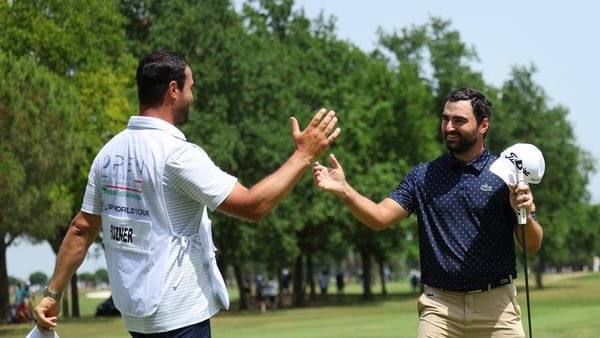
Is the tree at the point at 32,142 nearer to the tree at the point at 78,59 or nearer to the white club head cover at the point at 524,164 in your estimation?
the tree at the point at 78,59

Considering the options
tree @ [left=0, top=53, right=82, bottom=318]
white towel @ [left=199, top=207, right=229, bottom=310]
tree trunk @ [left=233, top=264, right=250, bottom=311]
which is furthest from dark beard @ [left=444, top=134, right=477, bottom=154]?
tree trunk @ [left=233, top=264, right=250, bottom=311]

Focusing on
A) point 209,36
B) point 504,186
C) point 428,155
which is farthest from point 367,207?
point 428,155

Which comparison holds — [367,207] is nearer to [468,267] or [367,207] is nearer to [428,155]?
[468,267]

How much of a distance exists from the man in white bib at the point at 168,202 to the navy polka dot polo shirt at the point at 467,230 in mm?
2220

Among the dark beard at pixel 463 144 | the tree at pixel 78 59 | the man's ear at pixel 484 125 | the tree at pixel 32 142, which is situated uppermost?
the tree at pixel 78 59

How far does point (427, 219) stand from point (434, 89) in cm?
6679

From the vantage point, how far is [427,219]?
7.94 m

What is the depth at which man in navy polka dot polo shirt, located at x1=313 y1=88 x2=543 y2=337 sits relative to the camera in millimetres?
7754

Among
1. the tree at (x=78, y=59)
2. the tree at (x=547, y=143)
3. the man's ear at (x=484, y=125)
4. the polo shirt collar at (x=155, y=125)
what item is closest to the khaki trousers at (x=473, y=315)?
the man's ear at (x=484, y=125)

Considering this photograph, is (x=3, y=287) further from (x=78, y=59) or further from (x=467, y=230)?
(x=467, y=230)

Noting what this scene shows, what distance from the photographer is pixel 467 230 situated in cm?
779

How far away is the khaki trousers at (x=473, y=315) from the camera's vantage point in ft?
25.4

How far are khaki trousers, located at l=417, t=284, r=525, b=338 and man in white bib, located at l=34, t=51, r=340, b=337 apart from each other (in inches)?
94.8

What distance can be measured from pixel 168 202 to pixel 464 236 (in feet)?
9.42
